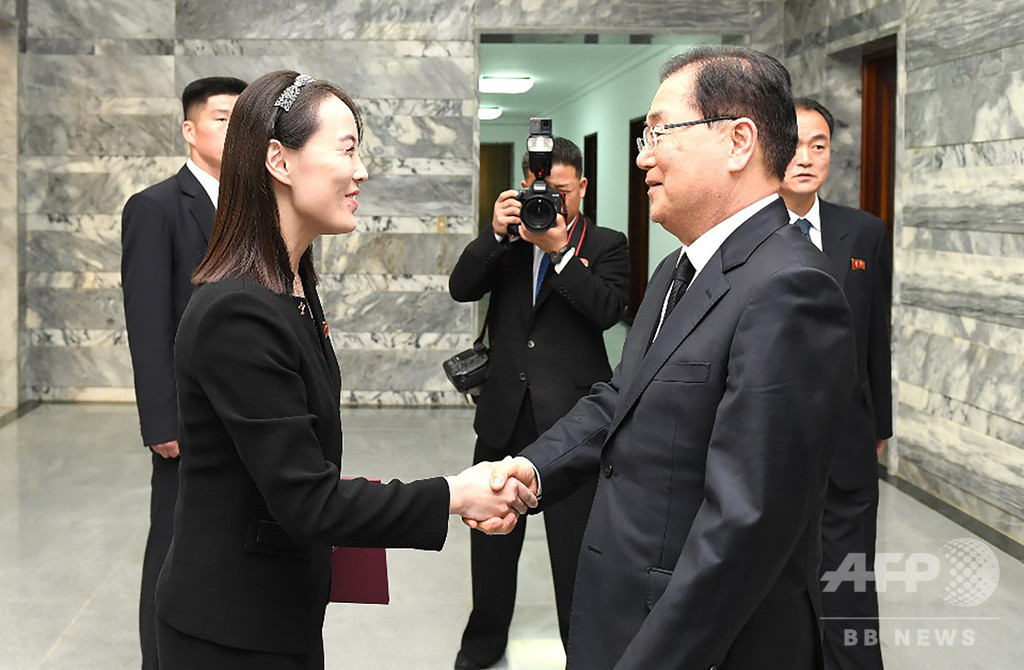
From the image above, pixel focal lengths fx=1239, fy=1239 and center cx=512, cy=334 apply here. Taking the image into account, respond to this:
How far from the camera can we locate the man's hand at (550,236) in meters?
3.77

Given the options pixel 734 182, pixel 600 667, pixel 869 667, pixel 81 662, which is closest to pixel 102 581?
pixel 81 662

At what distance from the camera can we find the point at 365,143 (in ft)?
29.3

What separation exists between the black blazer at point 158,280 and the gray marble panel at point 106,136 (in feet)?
18.1

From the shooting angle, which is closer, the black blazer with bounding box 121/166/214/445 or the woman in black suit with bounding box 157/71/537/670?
the woman in black suit with bounding box 157/71/537/670

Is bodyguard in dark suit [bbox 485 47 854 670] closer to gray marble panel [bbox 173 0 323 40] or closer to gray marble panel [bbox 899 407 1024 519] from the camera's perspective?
gray marble panel [bbox 899 407 1024 519]

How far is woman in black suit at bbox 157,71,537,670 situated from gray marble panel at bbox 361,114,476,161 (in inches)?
274

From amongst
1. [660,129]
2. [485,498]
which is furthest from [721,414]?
[485,498]

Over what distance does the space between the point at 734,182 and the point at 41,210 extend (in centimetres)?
789

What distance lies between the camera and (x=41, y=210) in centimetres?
894

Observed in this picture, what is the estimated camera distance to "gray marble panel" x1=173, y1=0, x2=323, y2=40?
8844 mm

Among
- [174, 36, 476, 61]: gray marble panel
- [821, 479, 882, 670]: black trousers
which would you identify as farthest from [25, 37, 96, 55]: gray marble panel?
[821, 479, 882, 670]: black trousers

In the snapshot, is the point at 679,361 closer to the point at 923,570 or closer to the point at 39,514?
the point at 923,570

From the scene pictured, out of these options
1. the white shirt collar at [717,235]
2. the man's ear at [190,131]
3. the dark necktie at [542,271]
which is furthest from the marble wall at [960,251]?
the white shirt collar at [717,235]

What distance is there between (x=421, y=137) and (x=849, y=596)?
6.15 m
